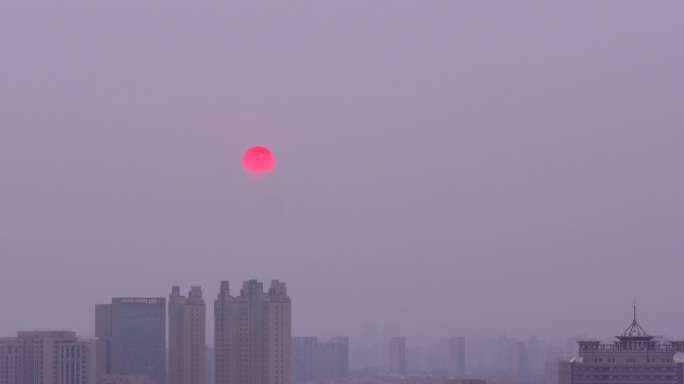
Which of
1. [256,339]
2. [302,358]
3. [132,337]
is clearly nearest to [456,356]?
[256,339]

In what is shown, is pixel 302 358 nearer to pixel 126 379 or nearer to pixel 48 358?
pixel 126 379

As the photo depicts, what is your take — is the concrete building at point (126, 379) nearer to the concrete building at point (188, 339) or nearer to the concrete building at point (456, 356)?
the concrete building at point (188, 339)

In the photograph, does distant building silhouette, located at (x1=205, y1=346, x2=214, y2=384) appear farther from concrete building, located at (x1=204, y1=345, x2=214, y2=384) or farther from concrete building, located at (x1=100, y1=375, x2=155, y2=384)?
concrete building, located at (x1=100, y1=375, x2=155, y2=384)

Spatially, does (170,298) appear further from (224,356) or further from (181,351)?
(224,356)

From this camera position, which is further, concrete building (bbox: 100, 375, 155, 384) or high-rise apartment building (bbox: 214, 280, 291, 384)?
concrete building (bbox: 100, 375, 155, 384)

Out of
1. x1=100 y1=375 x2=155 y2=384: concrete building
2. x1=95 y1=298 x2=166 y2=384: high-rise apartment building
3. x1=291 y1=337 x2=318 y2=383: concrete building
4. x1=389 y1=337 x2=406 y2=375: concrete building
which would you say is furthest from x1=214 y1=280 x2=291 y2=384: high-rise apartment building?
x1=95 y1=298 x2=166 y2=384: high-rise apartment building
